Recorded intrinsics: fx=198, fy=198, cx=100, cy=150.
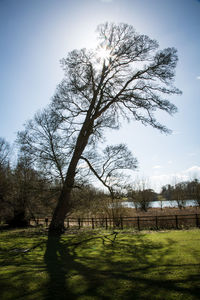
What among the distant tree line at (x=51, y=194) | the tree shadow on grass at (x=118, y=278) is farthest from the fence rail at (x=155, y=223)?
the tree shadow on grass at (x=118, y=278)

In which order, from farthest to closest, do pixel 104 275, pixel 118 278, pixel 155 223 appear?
pixel 155 223, pixel 104 275, pixel 118 278

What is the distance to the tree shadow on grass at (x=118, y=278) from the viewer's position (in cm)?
362

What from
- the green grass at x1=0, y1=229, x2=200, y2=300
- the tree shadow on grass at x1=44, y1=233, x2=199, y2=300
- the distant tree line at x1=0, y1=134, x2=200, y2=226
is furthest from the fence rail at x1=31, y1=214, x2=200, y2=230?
the tree shadow on grass at x1=44, y1=233, x2=199, y2=300

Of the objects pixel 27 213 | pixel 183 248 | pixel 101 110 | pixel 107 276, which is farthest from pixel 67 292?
pixel 27 213

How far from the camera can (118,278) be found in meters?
4.34

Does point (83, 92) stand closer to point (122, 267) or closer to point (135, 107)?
point (135, 107)

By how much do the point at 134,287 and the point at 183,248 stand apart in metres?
3.92

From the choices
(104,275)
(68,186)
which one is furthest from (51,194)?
(104,275)

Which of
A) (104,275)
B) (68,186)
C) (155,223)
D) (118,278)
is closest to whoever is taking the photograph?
(118,278)

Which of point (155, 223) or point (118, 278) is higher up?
point (118, 278)

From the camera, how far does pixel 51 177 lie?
1319 cm

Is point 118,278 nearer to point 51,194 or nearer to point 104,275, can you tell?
point 104,275

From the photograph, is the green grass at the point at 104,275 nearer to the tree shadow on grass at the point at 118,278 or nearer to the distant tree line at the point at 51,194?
the tree shadow on grass at the point at 118,278

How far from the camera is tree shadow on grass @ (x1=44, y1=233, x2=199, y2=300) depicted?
143 inches
